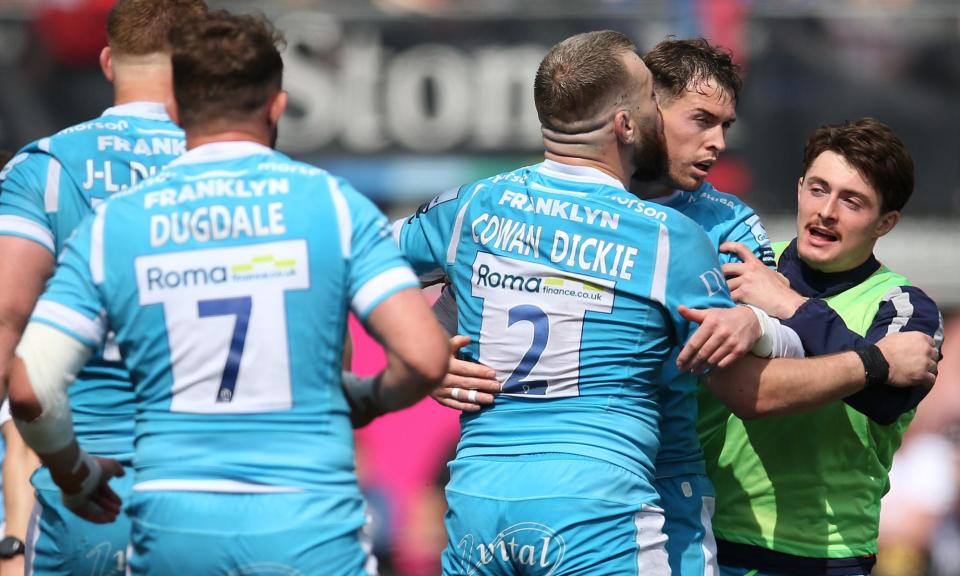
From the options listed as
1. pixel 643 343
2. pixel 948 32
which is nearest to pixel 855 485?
pixel 643 343

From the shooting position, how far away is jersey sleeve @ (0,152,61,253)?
4191 mm

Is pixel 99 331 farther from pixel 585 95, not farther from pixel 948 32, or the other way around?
pixel 948 32

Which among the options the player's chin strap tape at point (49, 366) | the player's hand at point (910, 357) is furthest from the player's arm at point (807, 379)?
the player's chin strap tape at point (49, 366)

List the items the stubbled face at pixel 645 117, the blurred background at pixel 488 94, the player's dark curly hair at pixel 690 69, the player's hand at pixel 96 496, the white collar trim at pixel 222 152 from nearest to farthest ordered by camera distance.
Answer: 1. the white collar trim at pixel 222 152
2. the player's hand at pixel 96 496
3. the stubbled face at pixel 645 117
4. the player's dark curly hair at pixel 690 69
5. the blurred background at pixel 488 94

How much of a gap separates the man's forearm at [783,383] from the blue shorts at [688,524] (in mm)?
359

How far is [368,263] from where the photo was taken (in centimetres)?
341

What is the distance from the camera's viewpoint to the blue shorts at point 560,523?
12.9ft

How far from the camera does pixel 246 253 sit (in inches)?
132

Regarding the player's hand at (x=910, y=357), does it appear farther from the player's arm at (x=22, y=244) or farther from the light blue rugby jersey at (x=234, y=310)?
the player's arm at (x=22, y=244)

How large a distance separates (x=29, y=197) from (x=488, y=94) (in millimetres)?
6862

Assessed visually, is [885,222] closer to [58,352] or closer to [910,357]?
[910,357]

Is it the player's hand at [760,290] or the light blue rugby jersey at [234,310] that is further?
the player's hand at [760,290]

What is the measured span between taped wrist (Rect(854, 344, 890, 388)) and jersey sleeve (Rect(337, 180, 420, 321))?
1.66m

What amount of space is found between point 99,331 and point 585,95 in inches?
66.2
